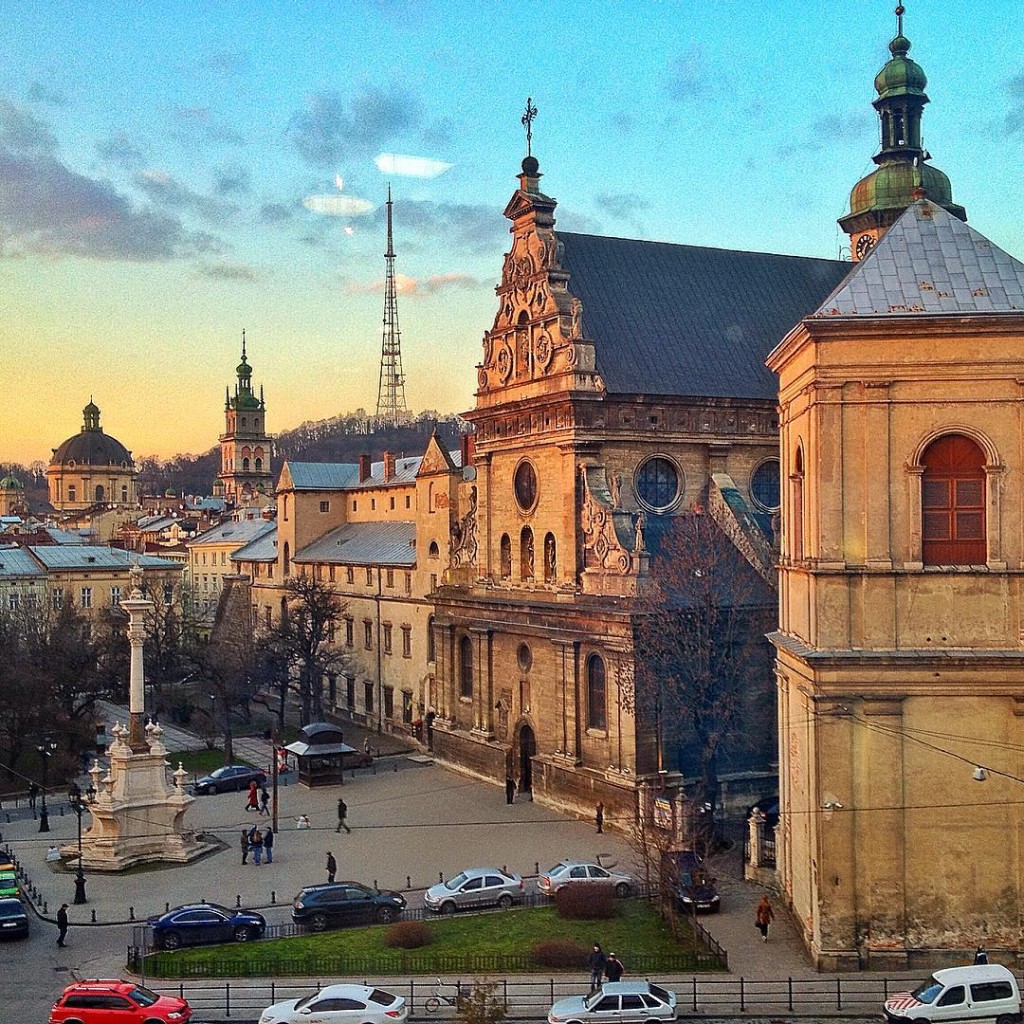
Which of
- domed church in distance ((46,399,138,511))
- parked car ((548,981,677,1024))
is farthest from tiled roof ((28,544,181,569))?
domed church in distance ((46,399,138,511))

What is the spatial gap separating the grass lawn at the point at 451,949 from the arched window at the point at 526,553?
1955cm

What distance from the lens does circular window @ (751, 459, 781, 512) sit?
162 feet

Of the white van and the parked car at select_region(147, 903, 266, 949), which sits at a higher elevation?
the white van

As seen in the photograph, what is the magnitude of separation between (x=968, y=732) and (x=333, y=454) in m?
139

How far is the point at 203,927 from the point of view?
3036 centimetres

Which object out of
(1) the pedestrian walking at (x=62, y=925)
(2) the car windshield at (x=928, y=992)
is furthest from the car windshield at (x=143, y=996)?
(2) the car windshield at (x=928, y=992)

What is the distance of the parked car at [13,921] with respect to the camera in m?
31.3

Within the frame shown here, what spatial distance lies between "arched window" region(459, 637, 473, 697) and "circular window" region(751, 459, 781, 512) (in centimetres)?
1410

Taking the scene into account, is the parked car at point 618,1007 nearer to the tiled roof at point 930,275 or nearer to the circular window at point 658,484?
the tiled roof at point 930,275

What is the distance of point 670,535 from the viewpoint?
46094mm

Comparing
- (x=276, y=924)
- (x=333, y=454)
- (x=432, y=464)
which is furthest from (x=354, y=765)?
(x=333, y=454)

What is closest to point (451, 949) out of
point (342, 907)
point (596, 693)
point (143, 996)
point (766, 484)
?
point (342, 907)

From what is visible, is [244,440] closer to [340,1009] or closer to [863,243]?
[863,243]

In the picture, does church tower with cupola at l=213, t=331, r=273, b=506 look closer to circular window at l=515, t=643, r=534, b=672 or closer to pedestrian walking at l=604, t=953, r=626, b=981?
circular window at l=515, t=643, r=534, b=672
